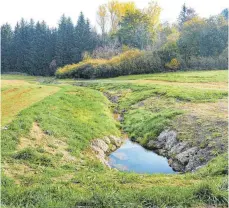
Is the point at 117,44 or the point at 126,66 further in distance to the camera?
the point at 117,44

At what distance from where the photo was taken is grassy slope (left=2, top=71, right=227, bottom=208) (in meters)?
7.79

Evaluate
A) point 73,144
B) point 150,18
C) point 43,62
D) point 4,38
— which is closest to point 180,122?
point 73,144

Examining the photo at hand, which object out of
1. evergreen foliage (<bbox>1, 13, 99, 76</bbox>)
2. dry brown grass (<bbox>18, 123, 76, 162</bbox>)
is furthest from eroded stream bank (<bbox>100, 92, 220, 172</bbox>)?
evergreen foliage (<bbox>1, 13, 99, 76</bbox>)

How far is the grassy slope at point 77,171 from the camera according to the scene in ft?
25.6

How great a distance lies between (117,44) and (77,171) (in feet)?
208

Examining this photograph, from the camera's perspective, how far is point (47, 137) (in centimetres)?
1492

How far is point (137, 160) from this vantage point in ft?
51.5

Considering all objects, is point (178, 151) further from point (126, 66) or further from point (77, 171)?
point (126, 66)

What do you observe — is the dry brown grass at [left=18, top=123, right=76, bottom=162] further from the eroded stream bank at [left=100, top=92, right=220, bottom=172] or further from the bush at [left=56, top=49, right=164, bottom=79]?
the bush at [left=56, top=49, right=164, bottom=79]

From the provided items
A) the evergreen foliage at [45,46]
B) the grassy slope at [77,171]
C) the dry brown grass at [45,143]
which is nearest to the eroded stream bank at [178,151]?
the grassy slope at [77,171]

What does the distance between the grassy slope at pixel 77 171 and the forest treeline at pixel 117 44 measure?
31.7 m

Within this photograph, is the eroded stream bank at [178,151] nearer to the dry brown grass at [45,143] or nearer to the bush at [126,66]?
the dry brown grass at [45,143]

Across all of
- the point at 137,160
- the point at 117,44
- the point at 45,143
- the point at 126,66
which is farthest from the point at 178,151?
the point at 117,44

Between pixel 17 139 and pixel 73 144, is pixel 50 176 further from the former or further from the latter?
pixel 73 144
